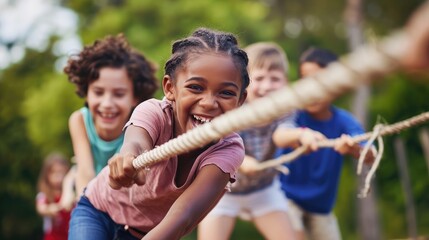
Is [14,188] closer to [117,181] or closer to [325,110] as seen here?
[325,110]

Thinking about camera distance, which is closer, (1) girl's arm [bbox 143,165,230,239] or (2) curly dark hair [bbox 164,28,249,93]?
(1) girl's arm [bbox 143,165,230,239]

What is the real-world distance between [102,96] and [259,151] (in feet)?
4.14

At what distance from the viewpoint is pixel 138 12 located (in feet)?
63.7

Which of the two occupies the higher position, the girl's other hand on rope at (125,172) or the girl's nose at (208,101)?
the girl's nose at (208,101)

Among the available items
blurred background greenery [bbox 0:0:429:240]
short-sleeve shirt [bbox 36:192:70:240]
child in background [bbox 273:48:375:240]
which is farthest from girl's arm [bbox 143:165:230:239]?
blurred background greenery [bbox 0:0:429:240]

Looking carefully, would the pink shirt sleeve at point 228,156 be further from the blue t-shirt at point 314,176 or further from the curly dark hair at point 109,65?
the blue t-shirt at point 314,176

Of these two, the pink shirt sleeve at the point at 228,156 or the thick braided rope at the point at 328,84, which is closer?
the thick braided rope at the point at 328,84

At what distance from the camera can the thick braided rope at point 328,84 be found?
1398mm

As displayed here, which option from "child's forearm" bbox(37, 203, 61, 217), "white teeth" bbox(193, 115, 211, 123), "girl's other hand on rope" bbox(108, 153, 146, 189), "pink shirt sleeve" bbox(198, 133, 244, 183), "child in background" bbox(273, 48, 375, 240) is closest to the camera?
"girl's other hand on rope" bbox(108, 153, 146, 189)

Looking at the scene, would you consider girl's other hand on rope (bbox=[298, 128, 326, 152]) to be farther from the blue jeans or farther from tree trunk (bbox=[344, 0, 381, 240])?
tree trunk (bbox=[344, 0, 381, 240])

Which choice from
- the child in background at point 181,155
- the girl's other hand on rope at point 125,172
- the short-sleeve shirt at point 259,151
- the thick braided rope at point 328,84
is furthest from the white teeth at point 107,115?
the thick braided rope at point 328,84

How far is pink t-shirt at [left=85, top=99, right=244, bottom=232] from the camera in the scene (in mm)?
2967

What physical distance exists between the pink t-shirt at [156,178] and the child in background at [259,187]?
1.57 meters

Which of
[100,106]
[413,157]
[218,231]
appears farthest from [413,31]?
[413,157]
